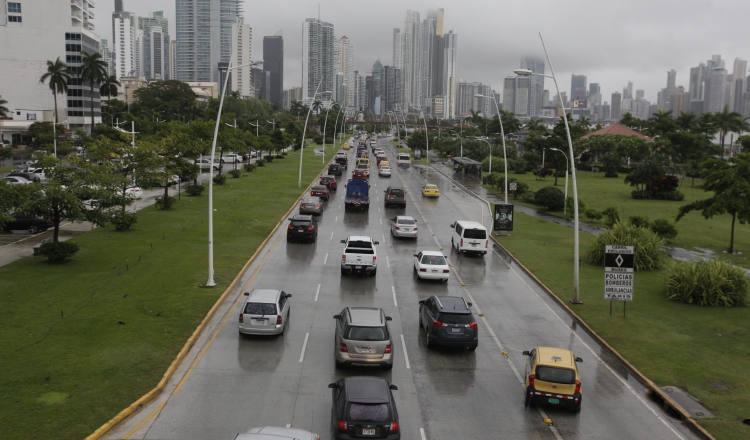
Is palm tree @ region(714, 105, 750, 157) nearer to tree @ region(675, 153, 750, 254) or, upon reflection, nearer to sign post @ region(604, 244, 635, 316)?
tree @ region(675, 153, 750, 254)

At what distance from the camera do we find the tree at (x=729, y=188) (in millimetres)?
39438

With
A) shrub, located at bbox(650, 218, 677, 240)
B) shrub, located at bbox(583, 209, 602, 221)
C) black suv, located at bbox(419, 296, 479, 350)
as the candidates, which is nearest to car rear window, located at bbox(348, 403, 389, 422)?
black suv, located at bbox(419, 296, 479, 350)

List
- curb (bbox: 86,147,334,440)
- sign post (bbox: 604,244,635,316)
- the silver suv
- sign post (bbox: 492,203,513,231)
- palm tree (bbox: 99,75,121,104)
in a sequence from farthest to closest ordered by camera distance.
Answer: palm tree (bbox: 99,75,121,104), sign post (bbox: 492,203,513,231), sign post (bbox: 604,244,635,316), the silver suv, curb (bbox: 86,147,334,440)

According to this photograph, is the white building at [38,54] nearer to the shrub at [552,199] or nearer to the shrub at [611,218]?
the shrub at [552,199]

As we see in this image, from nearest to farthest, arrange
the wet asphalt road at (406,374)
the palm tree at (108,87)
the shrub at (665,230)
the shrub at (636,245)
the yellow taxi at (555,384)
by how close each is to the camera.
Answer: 1. the wet asphalt road at (406,374)
2. the yellow taxi at (555,384)
3. the shrub at (636,245)
4. the shrub at (665,230)
5. the palm tree at (108,87)

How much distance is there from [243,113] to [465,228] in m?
149

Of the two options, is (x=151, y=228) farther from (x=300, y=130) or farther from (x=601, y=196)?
(x=300, y=130)

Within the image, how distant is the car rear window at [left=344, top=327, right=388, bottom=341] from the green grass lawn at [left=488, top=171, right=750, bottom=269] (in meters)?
26.8

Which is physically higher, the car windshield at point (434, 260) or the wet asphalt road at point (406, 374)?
the car windshield at point (434, 260)

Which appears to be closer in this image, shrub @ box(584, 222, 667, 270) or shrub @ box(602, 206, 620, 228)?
shrub @ box(584, 222, 667, 270)

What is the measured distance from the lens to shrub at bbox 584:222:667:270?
→ 35.6 m

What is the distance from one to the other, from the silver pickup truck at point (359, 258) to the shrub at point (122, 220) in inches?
488

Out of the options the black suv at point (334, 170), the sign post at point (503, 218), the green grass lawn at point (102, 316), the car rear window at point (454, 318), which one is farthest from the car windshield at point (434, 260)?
the black suv at point (334, 170)

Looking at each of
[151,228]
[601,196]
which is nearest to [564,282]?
[151,228]
